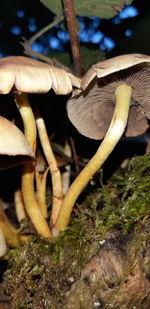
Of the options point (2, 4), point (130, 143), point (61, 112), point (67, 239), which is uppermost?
point (2, 4)

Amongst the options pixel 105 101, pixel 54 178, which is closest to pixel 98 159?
pixel 54 178

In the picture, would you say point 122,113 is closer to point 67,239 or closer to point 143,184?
point 143,184

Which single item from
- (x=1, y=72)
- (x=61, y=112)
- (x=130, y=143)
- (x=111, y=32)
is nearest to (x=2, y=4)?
(x=111, y=32)

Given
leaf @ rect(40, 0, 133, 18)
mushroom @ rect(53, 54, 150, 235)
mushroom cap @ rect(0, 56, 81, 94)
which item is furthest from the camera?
leaf @ rect(40, 0, 133, 18)

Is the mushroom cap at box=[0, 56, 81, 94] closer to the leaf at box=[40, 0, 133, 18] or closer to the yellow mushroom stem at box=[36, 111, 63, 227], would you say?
the yellow mushroom stem at box=[36, 111, 63, 227]

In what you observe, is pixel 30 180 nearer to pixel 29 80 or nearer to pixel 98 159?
pixel 98 159

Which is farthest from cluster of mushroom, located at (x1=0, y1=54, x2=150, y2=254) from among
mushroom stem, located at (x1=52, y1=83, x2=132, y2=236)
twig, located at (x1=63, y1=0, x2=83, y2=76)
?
twig, located at (x1=63, y1=0, x2=83, y2=76)
